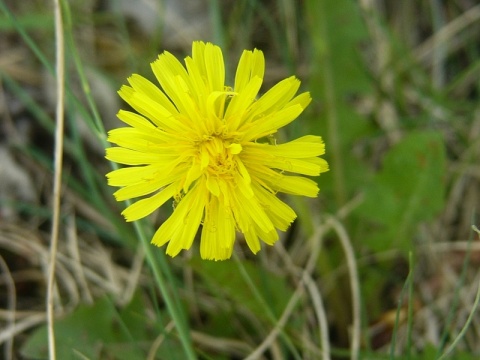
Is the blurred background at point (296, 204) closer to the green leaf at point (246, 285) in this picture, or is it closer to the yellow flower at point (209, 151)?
the green leaf at point (246, 285)

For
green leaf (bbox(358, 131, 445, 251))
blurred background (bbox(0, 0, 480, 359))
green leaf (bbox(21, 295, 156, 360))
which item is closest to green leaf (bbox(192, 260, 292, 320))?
blurred background (bbox(0, 0, 480, 359))

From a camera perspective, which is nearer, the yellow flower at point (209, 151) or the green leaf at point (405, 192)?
the yellow flower at point (209, 151)

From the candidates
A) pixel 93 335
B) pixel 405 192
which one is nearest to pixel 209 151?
pixel 93 335

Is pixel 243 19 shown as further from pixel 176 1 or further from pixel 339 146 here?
pixel 339 146

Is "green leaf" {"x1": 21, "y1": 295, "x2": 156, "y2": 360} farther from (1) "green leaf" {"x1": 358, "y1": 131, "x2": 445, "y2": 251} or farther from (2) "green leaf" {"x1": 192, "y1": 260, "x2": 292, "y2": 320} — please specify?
(1) "green leaf" {"x1": 358, "y1": 131, "x2": 445, "y2": 251}

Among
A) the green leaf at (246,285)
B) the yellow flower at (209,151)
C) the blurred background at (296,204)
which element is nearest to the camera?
the yellow flower at (209,151)

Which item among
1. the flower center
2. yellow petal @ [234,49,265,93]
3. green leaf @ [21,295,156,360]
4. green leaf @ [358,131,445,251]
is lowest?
green leaf @ [21,295,156,360]

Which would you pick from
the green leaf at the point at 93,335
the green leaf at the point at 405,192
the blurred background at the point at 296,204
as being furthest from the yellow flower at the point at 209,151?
the green leaf at the point at 405,192

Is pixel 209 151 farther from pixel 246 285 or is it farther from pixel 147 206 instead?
pixel 246 285

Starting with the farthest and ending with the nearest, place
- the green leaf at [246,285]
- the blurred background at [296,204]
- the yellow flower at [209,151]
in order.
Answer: the blurred background at [296,204] → the green leaf at [246,285] → the yellow flower at [209,151]
